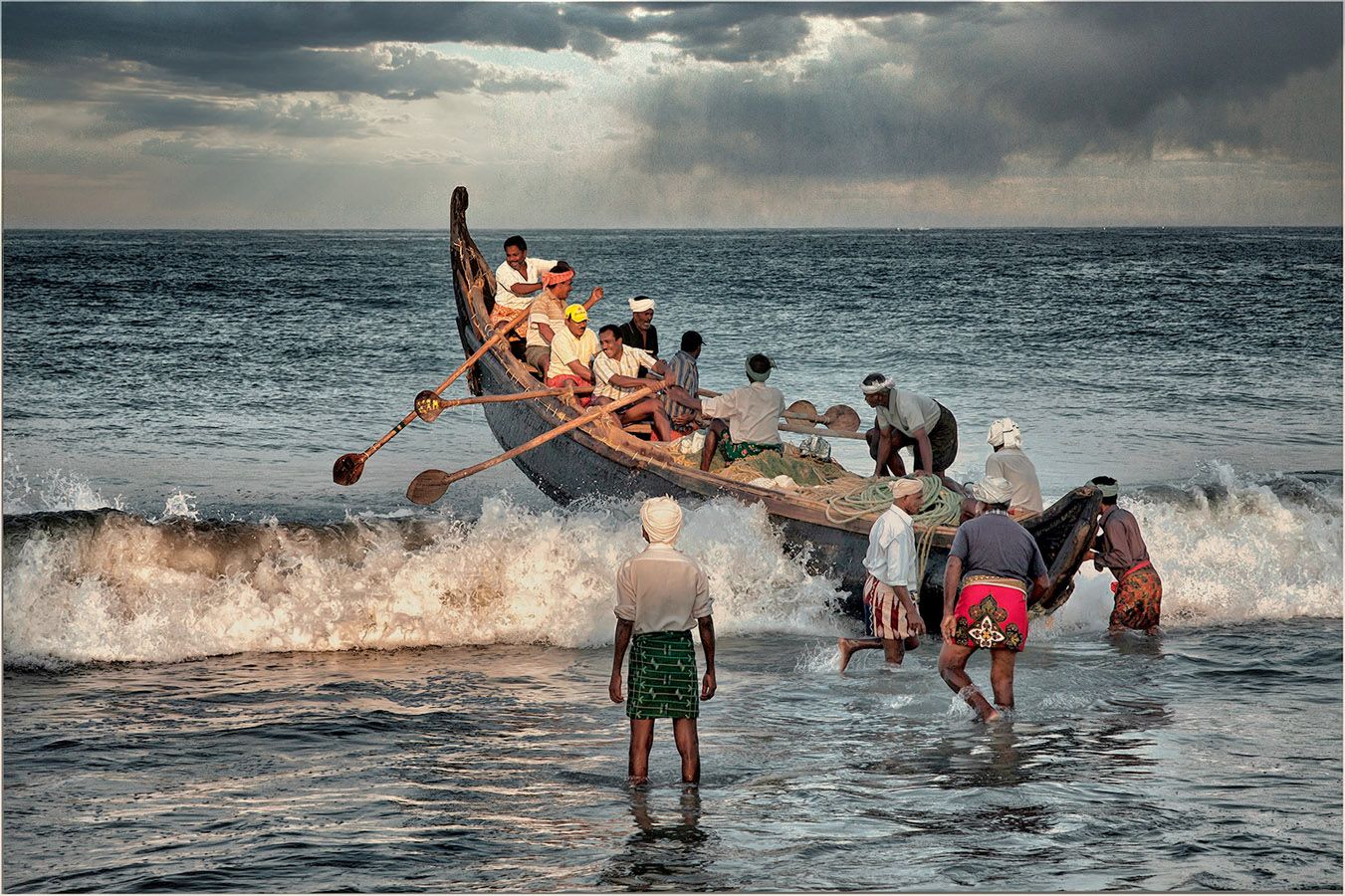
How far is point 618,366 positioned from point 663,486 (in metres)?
1.18

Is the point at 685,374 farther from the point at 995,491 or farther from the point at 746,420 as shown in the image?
the point at 995,491

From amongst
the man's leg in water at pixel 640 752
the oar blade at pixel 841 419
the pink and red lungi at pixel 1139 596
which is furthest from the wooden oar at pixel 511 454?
the man's leg in water at pixel 640 752

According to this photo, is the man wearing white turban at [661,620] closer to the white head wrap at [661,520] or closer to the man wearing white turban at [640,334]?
the white head wrap at [661,520]

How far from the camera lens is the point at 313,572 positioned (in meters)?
10.8

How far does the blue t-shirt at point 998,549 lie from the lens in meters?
7.11

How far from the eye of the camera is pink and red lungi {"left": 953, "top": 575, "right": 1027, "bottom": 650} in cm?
715

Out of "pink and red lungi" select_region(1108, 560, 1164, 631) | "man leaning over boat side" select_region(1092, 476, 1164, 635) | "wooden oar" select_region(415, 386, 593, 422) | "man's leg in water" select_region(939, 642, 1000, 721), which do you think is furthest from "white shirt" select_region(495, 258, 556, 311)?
"man's leg in water" select_region(939, 642, 1000, 721)

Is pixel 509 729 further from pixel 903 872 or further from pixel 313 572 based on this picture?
pixel 313 572

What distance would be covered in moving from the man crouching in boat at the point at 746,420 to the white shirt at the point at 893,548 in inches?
106

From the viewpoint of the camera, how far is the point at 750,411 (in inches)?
417

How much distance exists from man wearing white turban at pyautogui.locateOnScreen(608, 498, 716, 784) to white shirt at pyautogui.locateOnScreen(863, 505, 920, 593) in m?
1.97

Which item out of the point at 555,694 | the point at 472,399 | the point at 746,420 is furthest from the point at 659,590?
the point at 472,399

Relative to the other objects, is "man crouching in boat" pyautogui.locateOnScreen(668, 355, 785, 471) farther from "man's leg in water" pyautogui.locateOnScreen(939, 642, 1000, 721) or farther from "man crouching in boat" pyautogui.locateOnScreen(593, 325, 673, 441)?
"man's leg in water" pyautogui.locateOnScreen(939, 642, 1000, 721)

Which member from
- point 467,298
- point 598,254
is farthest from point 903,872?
point 598,254
